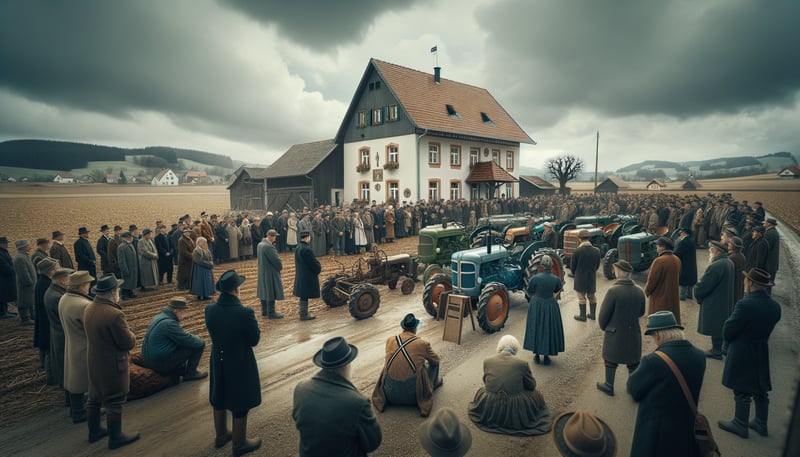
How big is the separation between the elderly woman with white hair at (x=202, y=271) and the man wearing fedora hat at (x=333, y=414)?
772 centimetres

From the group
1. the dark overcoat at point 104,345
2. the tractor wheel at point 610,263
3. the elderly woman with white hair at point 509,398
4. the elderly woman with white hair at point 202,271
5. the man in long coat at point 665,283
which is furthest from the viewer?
the tractor wheel at point 610,263

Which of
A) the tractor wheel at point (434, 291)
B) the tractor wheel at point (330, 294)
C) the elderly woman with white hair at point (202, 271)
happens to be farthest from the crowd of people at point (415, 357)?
the tractor wheel at point (434, 291)

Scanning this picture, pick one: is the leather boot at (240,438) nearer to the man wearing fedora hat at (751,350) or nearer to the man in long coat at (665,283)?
the man wearing fedora hat at (751,350)

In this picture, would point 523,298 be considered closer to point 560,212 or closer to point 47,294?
point 47,294

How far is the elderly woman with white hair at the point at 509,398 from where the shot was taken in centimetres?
440

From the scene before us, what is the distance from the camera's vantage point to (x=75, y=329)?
451 centimetres

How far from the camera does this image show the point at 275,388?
5.58 m

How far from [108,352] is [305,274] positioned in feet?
14.2

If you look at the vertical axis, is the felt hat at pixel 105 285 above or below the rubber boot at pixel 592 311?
above

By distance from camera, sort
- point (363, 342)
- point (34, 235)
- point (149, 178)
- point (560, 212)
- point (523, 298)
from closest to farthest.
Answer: point (363, 342)
point (523, 298)
point (34, 235)
point (560, 212)
point (149, 178)

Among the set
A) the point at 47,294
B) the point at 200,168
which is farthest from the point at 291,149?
the point at 200,168

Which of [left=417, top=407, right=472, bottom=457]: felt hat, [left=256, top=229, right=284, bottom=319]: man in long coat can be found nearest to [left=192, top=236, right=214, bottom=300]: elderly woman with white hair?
[left=256, top=229, right=284, bottom=319]: man in long coat

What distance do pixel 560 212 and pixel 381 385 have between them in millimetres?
23931

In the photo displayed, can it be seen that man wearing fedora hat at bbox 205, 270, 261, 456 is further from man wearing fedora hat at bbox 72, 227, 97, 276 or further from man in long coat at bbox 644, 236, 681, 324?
man wearing fedora hat at bbox 72, 227, 97, 276
